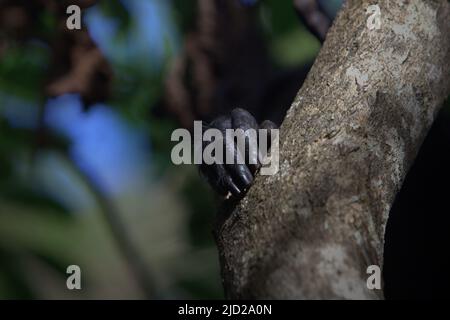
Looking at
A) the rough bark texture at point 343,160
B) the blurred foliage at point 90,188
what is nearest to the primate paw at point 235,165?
the rough bark texture at point 343,160

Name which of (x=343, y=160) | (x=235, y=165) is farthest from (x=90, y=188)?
(x=343, y=160)

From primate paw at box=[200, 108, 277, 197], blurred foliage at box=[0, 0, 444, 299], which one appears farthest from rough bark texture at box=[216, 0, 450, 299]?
blurred foliage at box=[0, 0, 444, 299]

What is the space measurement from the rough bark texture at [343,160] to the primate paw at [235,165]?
97 mm

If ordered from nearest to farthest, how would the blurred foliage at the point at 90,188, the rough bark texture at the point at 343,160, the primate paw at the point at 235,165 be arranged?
1. the rough bark texture at the point at 343,160
2. the primate paw at the point at 235,165
3. the blurred foliage at the point at 90,188

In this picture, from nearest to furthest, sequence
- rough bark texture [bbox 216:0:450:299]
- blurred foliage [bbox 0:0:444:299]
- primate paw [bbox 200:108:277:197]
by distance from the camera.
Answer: rough bark texture [bbox 216:0:450:299], primate paw [bbox 200:108:277:197], blurred foliage [bbox 0:0:444:299]

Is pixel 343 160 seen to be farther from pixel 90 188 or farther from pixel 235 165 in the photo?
pixel 90 188

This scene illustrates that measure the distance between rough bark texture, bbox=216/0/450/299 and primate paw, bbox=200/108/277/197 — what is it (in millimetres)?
97

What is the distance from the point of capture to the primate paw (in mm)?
1691

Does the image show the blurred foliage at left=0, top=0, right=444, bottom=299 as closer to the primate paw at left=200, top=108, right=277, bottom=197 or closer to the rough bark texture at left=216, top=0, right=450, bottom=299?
the primate paw at left=200, top=108, right=277, bottom=197

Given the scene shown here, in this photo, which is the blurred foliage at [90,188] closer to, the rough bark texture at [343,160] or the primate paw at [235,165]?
the primate paw at [235,165]

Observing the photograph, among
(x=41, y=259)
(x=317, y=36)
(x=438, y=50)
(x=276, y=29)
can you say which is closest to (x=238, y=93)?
(x=276, y=29)

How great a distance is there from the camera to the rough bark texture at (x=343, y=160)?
4.31 ft

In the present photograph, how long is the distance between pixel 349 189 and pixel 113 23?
2.07m

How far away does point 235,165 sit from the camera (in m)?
1.74
